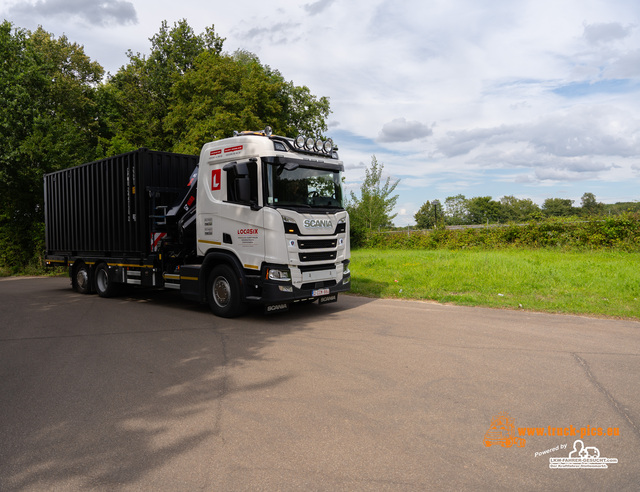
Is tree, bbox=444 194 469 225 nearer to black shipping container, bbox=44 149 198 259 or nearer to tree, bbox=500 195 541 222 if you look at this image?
tree, bbox=500 195 541 222

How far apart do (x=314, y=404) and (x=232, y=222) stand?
4967mm

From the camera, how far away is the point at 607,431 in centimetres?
376

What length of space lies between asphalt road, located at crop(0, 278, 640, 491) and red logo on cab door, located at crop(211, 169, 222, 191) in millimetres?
2643

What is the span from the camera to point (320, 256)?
878cm

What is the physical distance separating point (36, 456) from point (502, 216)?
110480mm

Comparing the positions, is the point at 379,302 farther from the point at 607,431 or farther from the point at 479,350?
the point at 607,431

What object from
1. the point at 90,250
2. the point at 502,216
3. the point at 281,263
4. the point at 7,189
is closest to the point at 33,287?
the point at 90,250

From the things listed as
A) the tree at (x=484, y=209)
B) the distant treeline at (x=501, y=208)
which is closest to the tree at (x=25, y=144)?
the distant treeline at (x=501, y=208)

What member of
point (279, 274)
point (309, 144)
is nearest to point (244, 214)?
point (279, 274)

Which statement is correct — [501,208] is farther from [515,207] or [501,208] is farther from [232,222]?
[232,222]

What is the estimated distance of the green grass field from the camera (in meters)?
9.82

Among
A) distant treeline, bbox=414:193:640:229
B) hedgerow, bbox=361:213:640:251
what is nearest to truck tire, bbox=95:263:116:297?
hedgerow, bbox=361:213:640:251

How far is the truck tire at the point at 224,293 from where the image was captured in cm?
864

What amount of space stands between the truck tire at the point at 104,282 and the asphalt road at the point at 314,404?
388 cm
